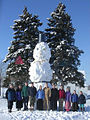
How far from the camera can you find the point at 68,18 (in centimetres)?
2409

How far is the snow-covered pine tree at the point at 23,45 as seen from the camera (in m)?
22.2

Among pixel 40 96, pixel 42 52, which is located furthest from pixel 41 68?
pixel 40 96

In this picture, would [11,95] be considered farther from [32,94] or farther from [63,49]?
[63,49]

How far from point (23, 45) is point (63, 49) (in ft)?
14.9

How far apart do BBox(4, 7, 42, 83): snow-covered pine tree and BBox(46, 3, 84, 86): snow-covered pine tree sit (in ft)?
6.28

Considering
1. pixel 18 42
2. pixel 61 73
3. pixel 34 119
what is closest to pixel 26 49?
pixel 18 42

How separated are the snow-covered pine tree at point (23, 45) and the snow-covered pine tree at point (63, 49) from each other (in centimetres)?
192

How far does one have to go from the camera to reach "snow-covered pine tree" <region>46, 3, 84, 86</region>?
22.2 meters

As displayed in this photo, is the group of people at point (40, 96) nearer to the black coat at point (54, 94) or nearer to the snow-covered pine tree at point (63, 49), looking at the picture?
the black coat at point (54, 94)

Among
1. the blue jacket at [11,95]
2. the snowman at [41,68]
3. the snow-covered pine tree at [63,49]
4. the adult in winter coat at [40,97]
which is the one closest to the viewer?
the blue jacket at [11,95]

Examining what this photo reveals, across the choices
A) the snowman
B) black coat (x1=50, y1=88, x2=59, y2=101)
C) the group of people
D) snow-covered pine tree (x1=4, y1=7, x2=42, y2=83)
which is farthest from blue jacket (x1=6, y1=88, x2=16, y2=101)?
snow-covered pine tree (x1=4, y1=7, x2=42, y2=83)

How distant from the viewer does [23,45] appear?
23.4 metres

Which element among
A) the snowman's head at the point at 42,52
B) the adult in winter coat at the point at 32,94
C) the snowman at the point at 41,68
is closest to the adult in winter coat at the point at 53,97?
the adult in winter coat at the point at 32,94

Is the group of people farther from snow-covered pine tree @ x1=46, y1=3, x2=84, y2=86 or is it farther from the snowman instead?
snow-covered pine tree @ x1=46, y1=3, x2=84, y2=86
